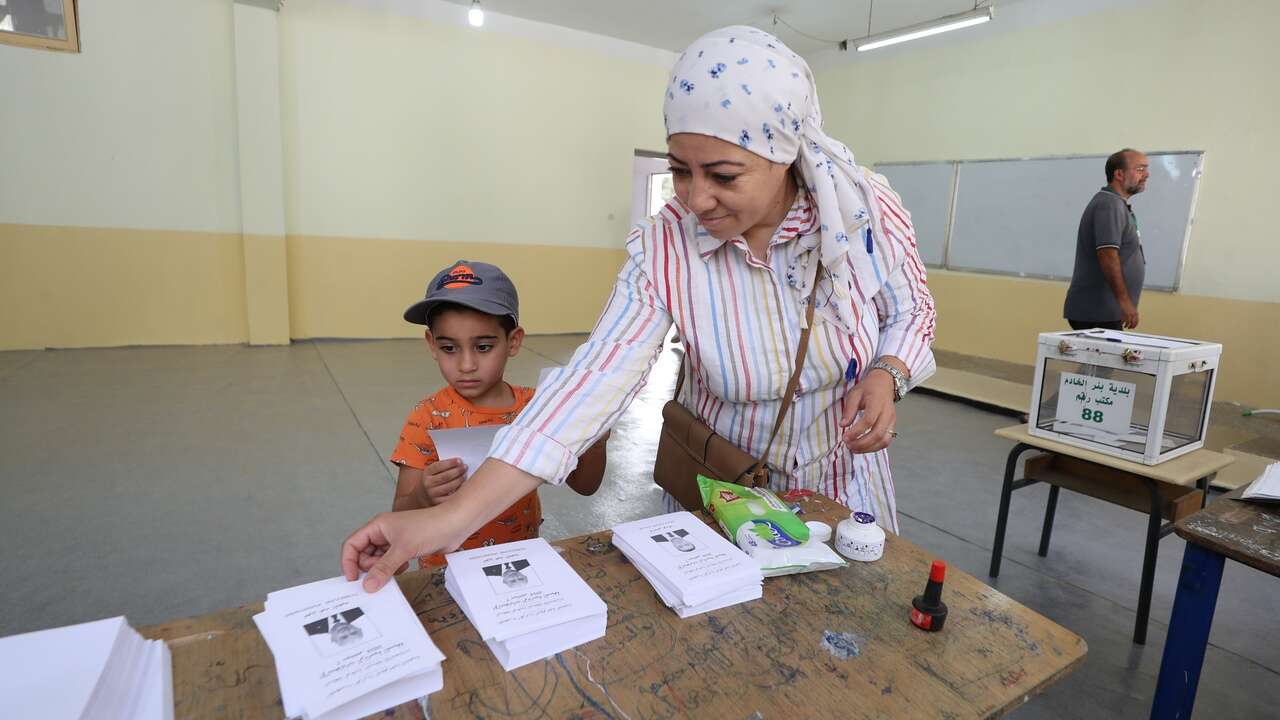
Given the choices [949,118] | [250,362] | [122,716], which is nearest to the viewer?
[122,716]

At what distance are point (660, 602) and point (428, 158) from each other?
6789 millimetres

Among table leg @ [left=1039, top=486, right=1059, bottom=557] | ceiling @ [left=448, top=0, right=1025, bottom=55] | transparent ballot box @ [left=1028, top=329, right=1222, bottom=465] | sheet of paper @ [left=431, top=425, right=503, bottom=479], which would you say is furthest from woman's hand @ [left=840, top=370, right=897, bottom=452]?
ceiling @ [left=448, top=0, right=1025, bottom=55]

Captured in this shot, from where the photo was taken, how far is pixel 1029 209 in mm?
5855

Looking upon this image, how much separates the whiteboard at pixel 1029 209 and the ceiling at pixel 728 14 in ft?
4.67

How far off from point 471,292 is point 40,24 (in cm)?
634

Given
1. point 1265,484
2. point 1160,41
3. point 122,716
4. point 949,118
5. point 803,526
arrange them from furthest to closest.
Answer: point 949,118, point 1160,41, point 1265,484, point 803,526, point 122,716

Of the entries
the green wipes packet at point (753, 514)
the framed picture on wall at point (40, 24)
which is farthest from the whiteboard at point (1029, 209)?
the framed picture on wall at point (40, 24)

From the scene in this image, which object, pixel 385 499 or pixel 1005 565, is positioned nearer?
pixel 1005 565

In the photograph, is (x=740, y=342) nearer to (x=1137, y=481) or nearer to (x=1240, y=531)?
(x=1240, y=531)

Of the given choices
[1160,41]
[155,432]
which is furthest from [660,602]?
[1160,41]

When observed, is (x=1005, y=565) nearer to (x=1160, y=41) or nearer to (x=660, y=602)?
(x=660, y=602)

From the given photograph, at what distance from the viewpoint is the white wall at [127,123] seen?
529cm

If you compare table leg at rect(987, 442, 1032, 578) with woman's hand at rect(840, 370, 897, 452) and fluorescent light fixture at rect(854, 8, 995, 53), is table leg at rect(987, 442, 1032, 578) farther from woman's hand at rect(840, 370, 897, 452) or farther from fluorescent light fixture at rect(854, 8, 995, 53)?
fluorescent light fixture at rect(854, 8, 995, 53)

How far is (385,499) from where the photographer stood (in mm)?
2973
